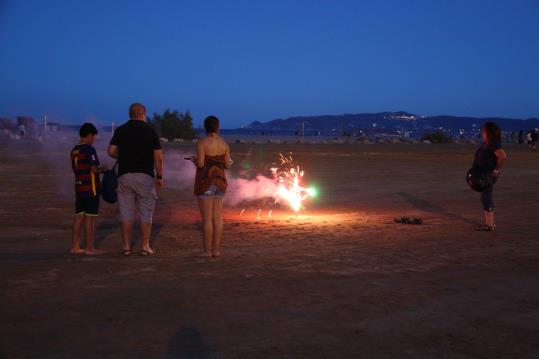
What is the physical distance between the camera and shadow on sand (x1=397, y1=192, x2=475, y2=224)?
12602 mm

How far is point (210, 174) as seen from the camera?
829 centimetres

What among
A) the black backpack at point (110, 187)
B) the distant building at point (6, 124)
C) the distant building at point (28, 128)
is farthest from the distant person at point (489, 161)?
the distant building at point (6, 124)

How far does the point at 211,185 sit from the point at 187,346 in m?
3.53

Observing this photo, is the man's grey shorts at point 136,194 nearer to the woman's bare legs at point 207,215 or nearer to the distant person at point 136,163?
the distant person at point 136,163

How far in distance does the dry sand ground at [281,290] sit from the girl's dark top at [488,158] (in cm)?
108

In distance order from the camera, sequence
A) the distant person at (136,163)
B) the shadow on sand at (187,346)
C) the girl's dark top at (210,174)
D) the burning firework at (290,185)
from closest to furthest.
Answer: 1. the shadow on sand at (187,346)
2. the distant person at (136,163)
3. the girl's dark top at (210,174)
4. the burning firework at (290,185)

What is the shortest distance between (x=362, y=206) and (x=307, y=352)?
9.73m

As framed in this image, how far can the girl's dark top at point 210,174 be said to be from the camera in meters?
8.29

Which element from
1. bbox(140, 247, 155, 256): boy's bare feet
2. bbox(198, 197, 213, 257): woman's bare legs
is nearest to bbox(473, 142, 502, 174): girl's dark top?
bbox(198, 197, 213, 257): woman's bare legs

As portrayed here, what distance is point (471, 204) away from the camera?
14.8 metres

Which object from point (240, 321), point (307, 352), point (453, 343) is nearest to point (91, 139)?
point (240, 321)

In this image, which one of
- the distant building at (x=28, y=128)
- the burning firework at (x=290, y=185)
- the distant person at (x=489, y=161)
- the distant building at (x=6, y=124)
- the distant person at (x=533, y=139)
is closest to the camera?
the distant person at (x=489, y=161)

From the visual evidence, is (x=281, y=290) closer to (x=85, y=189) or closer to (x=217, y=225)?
(x=217, y=225)

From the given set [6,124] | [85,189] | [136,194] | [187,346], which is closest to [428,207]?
[136,194]
